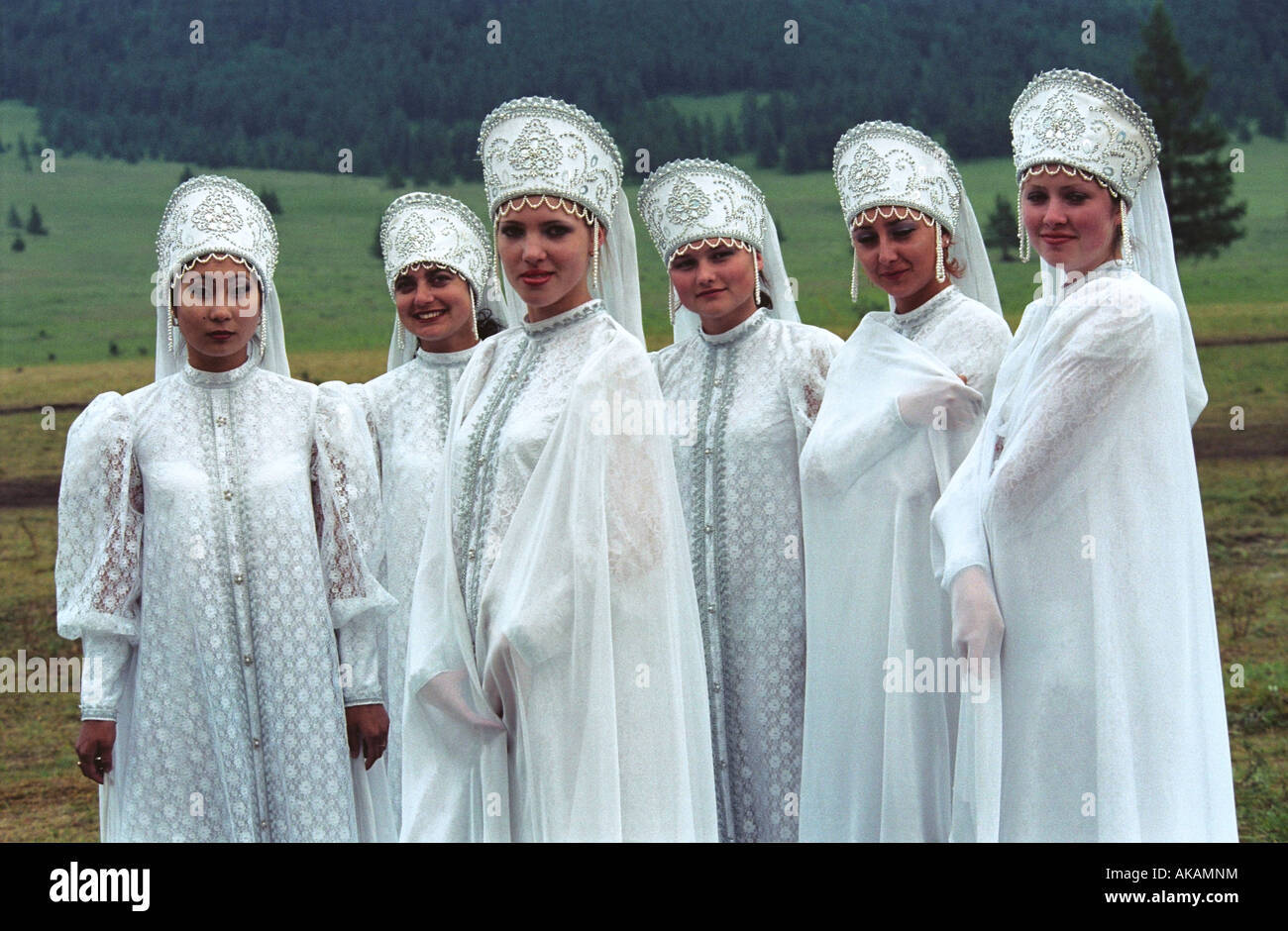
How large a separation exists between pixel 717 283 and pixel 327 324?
420 inches

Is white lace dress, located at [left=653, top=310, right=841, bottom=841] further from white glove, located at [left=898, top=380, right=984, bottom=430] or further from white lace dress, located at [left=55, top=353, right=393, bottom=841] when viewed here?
white lace dress, located at [left=55, top=353, right=393, bottom=841]

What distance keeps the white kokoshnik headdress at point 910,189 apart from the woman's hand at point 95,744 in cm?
221

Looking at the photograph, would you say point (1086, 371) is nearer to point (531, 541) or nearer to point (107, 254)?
point (531, 541)

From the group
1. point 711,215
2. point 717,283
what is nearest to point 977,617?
point 717,283

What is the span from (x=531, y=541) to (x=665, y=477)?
1.05 feet

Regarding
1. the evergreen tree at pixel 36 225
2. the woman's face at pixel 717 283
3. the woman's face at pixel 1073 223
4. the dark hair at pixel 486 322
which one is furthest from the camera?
the evergreen tree at pixel 36 225

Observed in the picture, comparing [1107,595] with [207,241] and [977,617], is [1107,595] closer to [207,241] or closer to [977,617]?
[977,617]

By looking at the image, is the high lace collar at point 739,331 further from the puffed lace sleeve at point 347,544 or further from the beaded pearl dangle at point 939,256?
the puffed lace sleeve at point 347,544

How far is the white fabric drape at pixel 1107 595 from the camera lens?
3908mm

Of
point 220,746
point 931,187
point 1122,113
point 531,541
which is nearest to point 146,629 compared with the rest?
point 220,746

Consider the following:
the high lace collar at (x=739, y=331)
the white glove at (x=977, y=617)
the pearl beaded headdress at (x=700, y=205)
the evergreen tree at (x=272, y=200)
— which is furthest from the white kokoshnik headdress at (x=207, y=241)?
the evergreen tree at (x=272, y=200)

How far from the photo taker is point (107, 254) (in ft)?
50.8

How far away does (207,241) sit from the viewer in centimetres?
479

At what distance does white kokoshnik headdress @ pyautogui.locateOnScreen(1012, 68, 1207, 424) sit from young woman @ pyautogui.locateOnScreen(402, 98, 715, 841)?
109 cm
